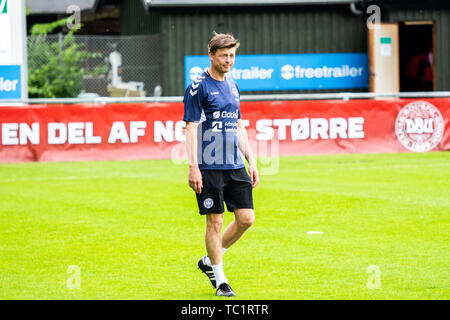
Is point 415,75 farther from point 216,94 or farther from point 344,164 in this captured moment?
point 216,94

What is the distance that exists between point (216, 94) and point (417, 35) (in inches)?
863

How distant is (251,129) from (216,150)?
1100 centimetres

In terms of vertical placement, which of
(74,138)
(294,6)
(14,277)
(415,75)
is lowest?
(14,277)

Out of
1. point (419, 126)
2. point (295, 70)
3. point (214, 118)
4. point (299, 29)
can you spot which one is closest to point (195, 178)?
point (214, 118)

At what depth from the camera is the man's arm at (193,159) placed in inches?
254

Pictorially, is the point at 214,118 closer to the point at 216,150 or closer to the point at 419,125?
the point at 216,150

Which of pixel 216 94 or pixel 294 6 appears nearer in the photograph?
pixel 216 94

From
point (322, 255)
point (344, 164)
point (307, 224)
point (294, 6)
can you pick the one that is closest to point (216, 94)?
point (322, 255)

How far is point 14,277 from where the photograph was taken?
725 cm

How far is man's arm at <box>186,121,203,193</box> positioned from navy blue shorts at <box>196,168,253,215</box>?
8 centimetres

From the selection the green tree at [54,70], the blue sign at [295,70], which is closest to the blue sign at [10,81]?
the green tree at [54,70]

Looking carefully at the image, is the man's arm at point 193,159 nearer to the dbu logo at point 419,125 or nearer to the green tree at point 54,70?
the dbu logo at point 419,125

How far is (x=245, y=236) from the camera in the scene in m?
9.20

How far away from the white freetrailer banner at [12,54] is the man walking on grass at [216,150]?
528 inches
